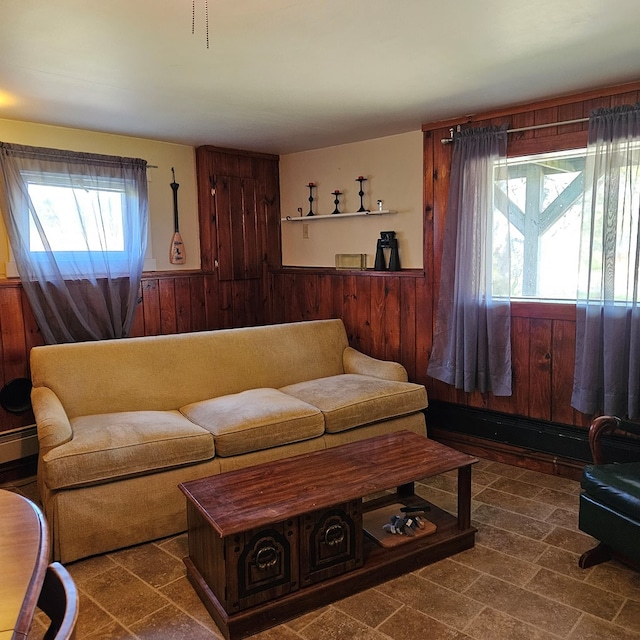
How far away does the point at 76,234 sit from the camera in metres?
3.84

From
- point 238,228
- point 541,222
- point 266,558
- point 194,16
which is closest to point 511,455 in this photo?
point 541,222

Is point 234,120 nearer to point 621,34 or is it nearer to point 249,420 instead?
point 249,420

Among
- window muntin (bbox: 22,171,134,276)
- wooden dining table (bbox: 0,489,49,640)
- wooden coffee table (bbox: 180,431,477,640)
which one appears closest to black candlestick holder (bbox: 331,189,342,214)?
window muntin (bbox: 22,171,134,276)

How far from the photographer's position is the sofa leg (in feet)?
7.94

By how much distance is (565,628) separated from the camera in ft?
6.68

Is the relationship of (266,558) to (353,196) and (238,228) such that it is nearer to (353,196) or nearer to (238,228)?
(353,196)

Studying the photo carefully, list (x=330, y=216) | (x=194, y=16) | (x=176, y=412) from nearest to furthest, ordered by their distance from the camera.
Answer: (x=194, y=16) < (x=176, y=412) < (x=330, y=216)

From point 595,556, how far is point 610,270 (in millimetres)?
1507

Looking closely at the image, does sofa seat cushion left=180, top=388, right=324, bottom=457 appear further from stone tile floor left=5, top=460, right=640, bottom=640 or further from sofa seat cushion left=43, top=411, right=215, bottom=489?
stone tile floor left=5, top=460, right=640, bottom=640

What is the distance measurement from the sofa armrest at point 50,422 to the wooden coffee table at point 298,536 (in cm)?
69

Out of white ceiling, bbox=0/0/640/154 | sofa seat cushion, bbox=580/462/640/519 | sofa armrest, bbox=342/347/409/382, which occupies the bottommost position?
sofa seat cushion, bbox=580/462/640/519

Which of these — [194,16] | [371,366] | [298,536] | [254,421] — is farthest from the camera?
[371,366]

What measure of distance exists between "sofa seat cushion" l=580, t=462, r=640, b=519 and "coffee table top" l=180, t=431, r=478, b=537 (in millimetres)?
518

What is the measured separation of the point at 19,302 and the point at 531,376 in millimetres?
3343
